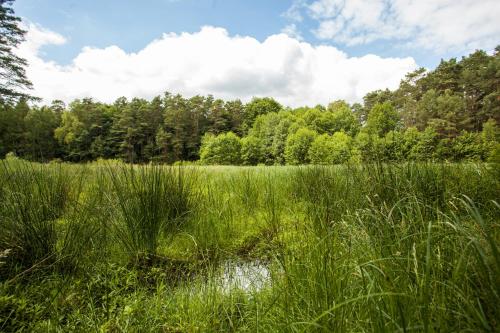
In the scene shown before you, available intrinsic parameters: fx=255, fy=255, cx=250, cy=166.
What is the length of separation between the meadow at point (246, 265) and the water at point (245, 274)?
23 millimetres

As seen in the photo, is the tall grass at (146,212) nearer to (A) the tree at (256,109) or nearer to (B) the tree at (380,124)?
(B) the tree at (380,124)

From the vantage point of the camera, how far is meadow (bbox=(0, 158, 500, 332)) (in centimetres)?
98

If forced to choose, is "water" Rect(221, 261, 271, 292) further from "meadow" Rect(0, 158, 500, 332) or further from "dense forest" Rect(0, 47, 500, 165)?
"dense forest" Rect(0, 47, 500, 165)

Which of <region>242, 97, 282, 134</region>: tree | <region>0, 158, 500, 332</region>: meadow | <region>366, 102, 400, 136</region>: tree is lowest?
<region>0, 158, 500, 332</region>: meadow

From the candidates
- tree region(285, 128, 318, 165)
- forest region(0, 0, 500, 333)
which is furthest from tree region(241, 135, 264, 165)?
forest region(0, 0, 500, 333)

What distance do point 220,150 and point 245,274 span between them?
41.3 m

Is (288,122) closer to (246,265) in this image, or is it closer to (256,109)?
(256,109)

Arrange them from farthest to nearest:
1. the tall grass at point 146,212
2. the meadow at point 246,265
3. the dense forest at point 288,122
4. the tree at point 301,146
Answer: the tree at point 301,146
the dense forest at point 288,122
the tall grass at point 146,212
the meadow at point 246,265

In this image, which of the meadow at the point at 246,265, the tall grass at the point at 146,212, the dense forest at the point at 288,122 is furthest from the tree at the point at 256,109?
the meadow at the point at 246,265

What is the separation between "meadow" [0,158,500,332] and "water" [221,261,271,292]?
0.02m

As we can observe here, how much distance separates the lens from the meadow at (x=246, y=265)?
98 centimetres

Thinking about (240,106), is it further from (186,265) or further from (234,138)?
(186,265)

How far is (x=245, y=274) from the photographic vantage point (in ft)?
7.72

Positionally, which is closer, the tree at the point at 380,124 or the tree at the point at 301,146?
the tree at the point at 380,124
